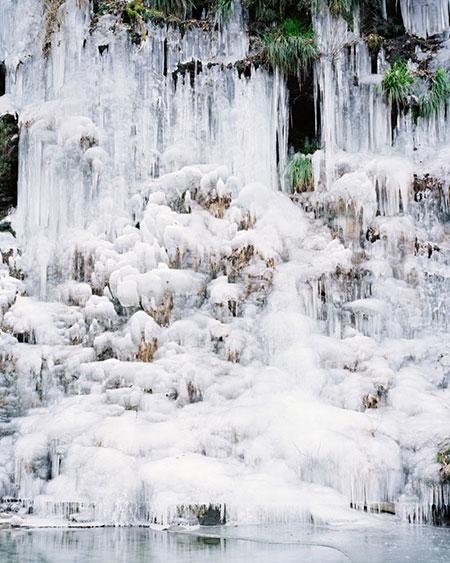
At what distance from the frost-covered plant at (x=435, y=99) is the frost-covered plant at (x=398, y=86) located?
322 mm

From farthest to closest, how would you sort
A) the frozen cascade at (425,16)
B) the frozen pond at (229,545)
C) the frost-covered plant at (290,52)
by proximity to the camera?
the frozen cascade at (425,16) → the frost-covered plant at (290,52) → the frozen pond at (229,545)

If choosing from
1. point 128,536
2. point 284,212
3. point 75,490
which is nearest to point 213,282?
point 284,212

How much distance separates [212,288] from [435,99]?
5612 millimetres

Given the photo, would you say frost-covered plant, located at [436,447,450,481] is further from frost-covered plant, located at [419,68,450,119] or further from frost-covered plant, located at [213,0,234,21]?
frost-covered plant, located at [213,0,234,21]

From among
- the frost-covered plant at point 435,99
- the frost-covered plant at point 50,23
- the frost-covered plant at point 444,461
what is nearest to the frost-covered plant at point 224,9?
the frost-covered plant at point 50,23

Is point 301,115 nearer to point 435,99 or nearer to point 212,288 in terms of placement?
point 435,99

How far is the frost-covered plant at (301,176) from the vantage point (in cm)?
1428

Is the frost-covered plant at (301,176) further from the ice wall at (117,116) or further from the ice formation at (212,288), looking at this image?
the ice wall at (117,116)

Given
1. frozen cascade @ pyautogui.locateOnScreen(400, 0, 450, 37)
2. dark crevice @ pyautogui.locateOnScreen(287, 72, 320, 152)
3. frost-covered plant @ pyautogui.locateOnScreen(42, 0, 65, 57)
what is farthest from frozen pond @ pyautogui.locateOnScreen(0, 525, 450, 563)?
frozen cascade @ pyautogui.locateOnScreen(400, 0, 450, 37)

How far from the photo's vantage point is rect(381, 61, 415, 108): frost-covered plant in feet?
47.1

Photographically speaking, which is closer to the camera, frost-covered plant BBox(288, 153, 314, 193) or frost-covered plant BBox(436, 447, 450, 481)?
frost-covered plant BBox(436, 447, 450, 481)

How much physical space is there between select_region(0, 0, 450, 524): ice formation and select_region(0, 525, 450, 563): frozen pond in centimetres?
67

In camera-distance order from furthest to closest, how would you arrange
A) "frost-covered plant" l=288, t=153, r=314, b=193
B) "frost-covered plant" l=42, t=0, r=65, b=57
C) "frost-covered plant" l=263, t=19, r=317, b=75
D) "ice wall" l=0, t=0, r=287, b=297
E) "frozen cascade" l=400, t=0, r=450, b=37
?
1. "frozen cascade" l=400, t=0, r=450, b=37
2. "frost-covered plant" l=42, t=0, r=65, b=57
3. "frost-covered plant" l=263, t=19, r=317, b=75
4. "frost-covered plant" l=288, t=153, r=314, b=193
5. "ice wall" l=0, t=0, r=287, b=297

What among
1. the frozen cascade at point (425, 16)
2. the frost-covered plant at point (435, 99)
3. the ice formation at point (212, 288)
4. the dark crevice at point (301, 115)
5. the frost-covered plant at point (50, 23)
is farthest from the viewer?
the frozen cascade at point (425, 16)
